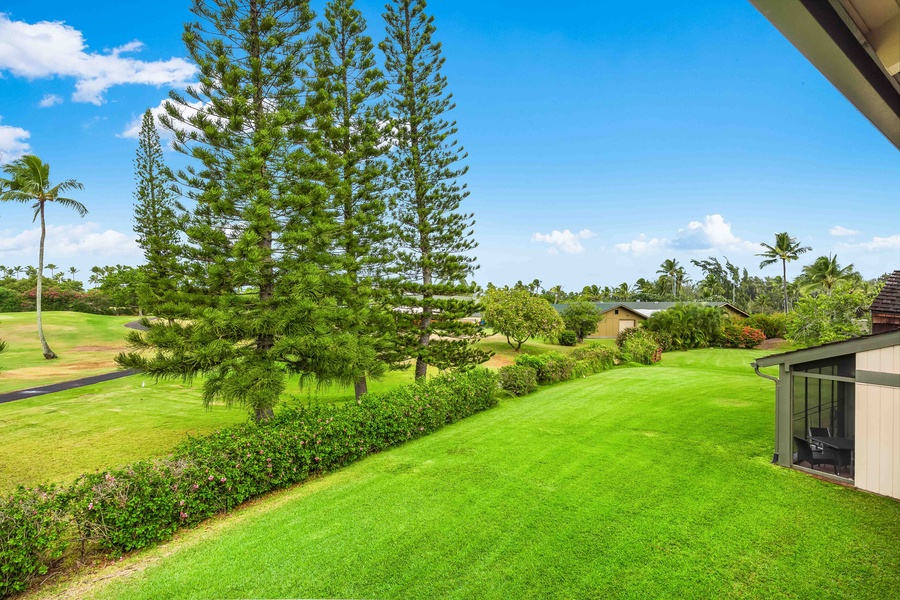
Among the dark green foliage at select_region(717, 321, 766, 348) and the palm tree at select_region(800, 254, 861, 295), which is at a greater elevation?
the palm tree at select_region(800, 254, 861, 295)

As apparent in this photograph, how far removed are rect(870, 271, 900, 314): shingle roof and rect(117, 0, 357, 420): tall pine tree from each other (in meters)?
13.6

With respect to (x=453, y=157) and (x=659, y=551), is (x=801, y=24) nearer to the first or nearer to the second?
(x=659, y=551)

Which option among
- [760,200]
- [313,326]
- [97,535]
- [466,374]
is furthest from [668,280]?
[97,535]

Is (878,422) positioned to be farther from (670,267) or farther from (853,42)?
(670,267)

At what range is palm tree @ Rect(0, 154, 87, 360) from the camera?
13305 millimetres

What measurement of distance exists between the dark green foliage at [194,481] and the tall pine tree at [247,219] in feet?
4.20

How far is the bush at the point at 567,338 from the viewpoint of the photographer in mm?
28141

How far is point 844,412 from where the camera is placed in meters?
6.72

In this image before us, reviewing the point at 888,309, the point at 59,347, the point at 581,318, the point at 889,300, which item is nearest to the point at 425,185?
the point at 888,309

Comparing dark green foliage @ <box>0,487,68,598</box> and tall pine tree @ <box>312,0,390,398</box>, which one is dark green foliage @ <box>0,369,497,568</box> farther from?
tall pine tree @ <box>312,0,390,398</box>

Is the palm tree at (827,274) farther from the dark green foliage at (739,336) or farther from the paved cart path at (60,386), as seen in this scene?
the paved cart path at (60,386)

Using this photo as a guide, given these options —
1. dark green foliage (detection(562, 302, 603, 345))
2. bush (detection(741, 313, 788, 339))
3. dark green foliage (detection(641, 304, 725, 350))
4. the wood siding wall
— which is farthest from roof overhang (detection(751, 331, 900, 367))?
bush (detection(741, 313, 788, 339))

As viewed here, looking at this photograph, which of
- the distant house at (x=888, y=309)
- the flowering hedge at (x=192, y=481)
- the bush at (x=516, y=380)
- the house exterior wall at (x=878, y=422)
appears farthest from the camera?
the bush at (x=516, y=380)

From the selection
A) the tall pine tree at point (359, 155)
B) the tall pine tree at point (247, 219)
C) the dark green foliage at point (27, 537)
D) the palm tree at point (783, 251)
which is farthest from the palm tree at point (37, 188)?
the palm tree at point (783, 251)
